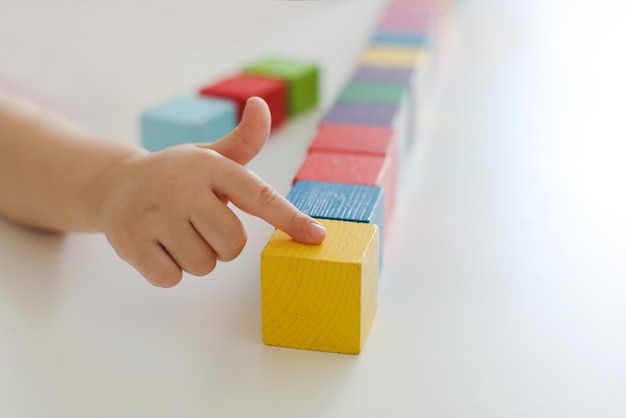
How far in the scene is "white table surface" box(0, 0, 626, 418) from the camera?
61 cm

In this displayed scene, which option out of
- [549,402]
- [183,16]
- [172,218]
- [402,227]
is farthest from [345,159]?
[183,16]

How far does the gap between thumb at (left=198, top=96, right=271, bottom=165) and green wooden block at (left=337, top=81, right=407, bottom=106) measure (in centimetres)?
40

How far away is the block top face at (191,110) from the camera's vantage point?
103cm

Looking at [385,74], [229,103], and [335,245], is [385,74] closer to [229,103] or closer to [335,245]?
[229,103]

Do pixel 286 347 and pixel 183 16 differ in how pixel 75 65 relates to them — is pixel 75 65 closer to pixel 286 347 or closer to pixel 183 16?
pixel 183 16

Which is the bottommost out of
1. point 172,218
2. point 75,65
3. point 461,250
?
point 75,65

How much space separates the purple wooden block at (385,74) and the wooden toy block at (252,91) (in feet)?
0.40

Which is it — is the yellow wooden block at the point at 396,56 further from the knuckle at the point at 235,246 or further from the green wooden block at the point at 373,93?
the knuckle at the point at 235,246

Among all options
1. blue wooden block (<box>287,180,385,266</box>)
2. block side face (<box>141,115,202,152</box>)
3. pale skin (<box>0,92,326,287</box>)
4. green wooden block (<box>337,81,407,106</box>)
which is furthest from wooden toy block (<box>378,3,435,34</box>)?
pale skin (<box>0,92,326,287</box>)

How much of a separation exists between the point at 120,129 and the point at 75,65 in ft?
1.02

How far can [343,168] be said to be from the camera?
0.82 m

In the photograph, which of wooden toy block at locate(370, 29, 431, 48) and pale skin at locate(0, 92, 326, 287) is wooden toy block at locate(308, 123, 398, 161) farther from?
wooden toy block at locate(370, 29, 431, 48)

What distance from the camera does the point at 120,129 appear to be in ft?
3.70

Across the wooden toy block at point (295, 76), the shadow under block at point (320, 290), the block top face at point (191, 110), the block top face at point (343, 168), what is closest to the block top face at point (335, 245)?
the shadow under block at point (320, 290)
